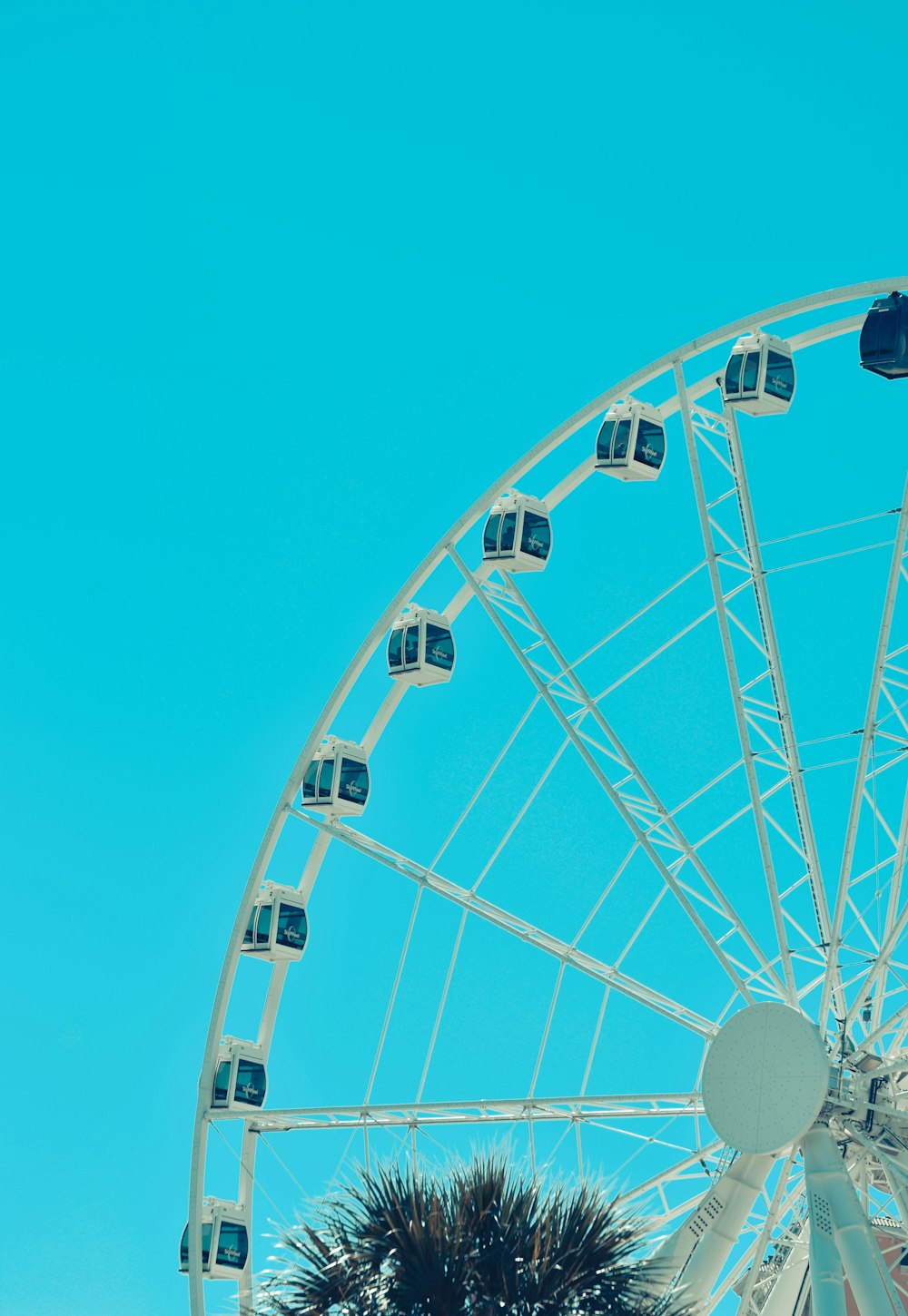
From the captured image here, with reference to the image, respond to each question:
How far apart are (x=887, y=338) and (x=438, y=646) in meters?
9.32

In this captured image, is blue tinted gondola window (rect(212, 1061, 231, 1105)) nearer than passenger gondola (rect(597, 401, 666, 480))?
No

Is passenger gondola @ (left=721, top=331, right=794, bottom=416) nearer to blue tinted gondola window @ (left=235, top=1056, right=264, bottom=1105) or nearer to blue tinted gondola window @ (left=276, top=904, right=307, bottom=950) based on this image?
blue tinted gondola window @ (left=276, top=904, right=307, bottom=950)

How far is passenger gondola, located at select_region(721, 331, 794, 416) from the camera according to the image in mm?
33094

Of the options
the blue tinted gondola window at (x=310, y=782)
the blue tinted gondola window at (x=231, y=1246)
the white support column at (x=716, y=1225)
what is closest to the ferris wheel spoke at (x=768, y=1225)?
the white support column at (x=716, y=1225)

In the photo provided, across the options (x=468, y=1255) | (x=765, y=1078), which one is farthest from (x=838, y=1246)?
(x=468, y=1255)

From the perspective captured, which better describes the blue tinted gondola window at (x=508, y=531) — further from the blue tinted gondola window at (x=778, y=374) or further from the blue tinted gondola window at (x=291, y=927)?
the blue tinted gondola window at (x=291, y=927)

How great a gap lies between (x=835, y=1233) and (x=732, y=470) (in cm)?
1147

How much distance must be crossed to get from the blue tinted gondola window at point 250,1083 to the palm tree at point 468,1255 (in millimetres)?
14004

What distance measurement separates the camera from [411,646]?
3634 centimetres

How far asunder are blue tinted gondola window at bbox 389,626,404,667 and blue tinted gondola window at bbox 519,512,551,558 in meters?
2.58

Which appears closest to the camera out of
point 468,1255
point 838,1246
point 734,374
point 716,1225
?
point 468,1255

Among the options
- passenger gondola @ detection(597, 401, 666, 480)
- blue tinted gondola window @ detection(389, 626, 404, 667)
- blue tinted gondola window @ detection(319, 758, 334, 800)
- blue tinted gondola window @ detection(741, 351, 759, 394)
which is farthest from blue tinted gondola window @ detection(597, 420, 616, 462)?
blue tinted gondola window @ detection(319, 758, 334, 800)

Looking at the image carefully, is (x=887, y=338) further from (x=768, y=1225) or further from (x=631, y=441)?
(x=768, y=1225)

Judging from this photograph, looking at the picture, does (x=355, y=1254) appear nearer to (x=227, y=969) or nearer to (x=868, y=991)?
(x=868, y=991)
